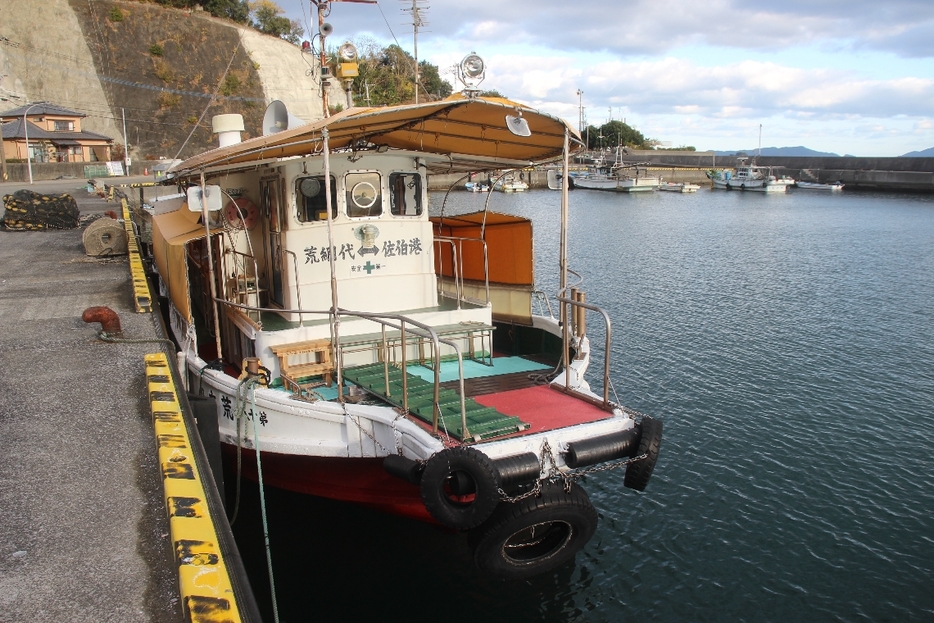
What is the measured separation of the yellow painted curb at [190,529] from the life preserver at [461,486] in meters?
1.89

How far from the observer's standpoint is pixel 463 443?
6465 millimetres

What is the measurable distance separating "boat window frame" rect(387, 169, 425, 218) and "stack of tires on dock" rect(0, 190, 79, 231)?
16.9 m

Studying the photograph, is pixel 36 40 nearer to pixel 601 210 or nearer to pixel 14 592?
pixel 601 210

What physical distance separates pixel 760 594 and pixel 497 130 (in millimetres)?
6384

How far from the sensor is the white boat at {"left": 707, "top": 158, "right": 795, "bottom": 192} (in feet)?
273

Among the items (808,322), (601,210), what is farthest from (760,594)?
(601,210)

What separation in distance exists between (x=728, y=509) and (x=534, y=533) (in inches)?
174

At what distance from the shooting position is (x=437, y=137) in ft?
32.2

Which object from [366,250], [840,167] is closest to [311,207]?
[366,250]

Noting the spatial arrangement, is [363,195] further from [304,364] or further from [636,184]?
[636,184]

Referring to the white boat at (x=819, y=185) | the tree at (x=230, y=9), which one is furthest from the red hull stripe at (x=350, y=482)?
the white boat at (x=819, y=185)

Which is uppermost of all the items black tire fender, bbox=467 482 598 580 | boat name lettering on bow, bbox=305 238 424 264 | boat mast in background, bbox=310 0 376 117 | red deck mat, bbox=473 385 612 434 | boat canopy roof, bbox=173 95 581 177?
boat mast in background, bbox=310 0 376 117

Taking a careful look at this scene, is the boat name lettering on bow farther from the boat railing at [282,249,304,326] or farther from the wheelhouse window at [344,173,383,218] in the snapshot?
the wheelhouse window at [344,173,383,218]

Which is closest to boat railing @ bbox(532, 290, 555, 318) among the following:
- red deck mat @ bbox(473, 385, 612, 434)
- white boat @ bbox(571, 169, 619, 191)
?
red deck mat @ bbox(473, 385, 612, 434)
